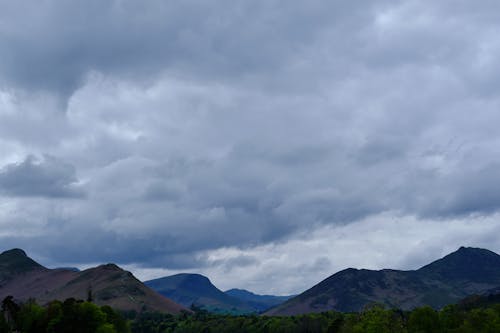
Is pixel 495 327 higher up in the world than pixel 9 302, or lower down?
lower down

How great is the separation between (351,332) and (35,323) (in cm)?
10641

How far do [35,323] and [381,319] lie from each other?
116 meters

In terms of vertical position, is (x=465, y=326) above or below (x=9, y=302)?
below

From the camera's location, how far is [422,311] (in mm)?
183125

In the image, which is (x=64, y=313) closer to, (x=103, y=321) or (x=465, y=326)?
(x=103, y=321)

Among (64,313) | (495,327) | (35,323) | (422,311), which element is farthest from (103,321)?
(495,327)

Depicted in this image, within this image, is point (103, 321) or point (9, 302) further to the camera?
point (9, 302)

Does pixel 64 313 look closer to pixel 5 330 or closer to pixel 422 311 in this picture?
pixel 5 330

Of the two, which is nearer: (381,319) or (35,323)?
(381,319)

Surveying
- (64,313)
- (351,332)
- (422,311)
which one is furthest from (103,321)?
(422,311)

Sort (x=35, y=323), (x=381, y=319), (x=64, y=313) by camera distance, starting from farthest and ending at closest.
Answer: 1. (x=35, y=323)
2. (x=64, y=313)
3. (x=381, y=319)

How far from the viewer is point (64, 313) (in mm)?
177000

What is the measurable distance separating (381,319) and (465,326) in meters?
29.4

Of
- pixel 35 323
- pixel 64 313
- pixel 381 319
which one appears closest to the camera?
pixel 381 319
